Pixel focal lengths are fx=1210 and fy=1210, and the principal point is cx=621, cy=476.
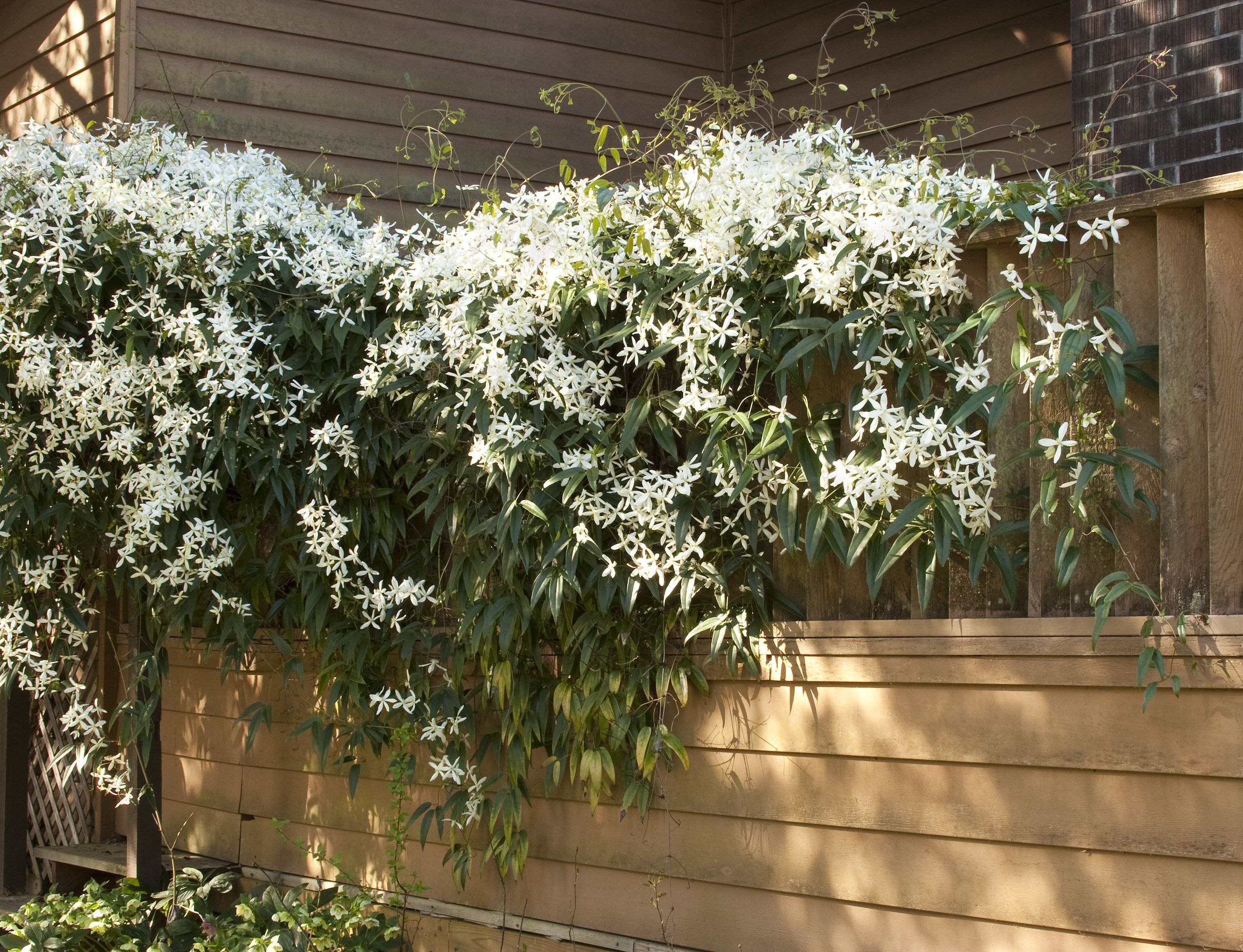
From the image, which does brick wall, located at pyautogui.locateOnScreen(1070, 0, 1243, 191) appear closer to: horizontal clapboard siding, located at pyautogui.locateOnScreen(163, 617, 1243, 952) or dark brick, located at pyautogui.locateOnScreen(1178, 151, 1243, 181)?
dark brick, located at pyautogui.locateOnScreen(1178, 151, 1243, 181)

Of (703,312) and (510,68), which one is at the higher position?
(510,68)

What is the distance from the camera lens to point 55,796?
4902mm

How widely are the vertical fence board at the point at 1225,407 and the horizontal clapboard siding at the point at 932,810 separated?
0.30 feet

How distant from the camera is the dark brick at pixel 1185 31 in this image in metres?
3.64

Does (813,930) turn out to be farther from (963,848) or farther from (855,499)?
(855,499)

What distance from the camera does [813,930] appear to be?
2705 millimetres

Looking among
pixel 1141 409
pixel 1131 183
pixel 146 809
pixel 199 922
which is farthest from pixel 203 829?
pixel 1131 183

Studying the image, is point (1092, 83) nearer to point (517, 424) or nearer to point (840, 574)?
point (840, 574)

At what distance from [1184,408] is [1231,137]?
1786 millimetres

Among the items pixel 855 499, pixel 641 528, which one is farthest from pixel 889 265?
pixel 641 528

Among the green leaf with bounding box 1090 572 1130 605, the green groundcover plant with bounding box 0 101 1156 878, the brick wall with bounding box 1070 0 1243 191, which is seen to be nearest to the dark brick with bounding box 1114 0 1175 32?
the brick wall with bounding box 1070 0 1243 191

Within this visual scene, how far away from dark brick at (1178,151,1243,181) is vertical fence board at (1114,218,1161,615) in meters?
1.47

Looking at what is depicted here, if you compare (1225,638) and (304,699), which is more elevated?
(1225,638)

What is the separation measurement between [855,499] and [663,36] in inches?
162
